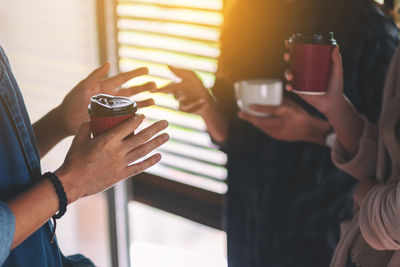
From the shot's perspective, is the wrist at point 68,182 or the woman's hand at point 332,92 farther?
the woman's hand at point 332,92

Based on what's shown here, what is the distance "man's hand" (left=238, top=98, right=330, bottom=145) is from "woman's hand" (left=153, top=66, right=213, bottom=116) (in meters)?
0.21

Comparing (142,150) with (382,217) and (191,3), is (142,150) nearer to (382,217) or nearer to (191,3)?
(382,217)

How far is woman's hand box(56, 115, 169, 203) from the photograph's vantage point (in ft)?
2.59

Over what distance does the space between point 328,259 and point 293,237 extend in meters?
Answer: 0.12

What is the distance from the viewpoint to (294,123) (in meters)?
1.39

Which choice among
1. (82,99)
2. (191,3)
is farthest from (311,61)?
(191,3)

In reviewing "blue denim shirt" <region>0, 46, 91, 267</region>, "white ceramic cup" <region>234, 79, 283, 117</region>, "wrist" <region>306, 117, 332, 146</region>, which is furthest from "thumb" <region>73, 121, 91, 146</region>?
"wrist" <region>306, 117, 332, 146</region>

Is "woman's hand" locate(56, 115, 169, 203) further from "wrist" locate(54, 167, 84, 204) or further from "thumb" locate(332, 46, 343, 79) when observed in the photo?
"thumb" locate(332, 46, 343, 79)

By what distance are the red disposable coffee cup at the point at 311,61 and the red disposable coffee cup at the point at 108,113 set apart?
41 centimetres

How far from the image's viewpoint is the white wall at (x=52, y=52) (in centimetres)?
149

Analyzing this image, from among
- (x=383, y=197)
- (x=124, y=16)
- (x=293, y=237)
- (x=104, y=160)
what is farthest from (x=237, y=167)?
(x=124, y=16)

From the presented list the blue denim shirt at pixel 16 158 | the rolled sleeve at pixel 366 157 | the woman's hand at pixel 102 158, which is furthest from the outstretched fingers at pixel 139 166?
the rolled sleeve at pixel 366 157

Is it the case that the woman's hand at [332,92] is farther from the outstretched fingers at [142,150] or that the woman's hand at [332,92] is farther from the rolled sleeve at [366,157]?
the outstretched fingers at [142,150]

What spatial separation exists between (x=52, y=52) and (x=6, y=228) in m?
1.01
